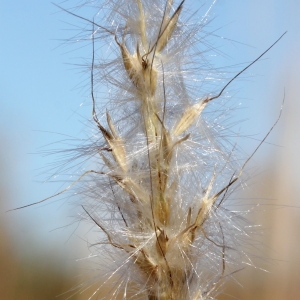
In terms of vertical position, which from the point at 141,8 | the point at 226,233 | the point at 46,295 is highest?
the point at 141,8

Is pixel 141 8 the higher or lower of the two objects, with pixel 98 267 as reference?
higher

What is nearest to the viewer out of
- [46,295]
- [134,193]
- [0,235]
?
[134,193]

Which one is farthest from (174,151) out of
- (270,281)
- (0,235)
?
(0,235)

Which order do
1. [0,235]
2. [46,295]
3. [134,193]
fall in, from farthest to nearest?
[0,235] < [46,295] < [134,193]

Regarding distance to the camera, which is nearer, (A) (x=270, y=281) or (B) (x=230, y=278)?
(B) (x=230, y=278)

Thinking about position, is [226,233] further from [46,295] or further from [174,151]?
[46,295]
